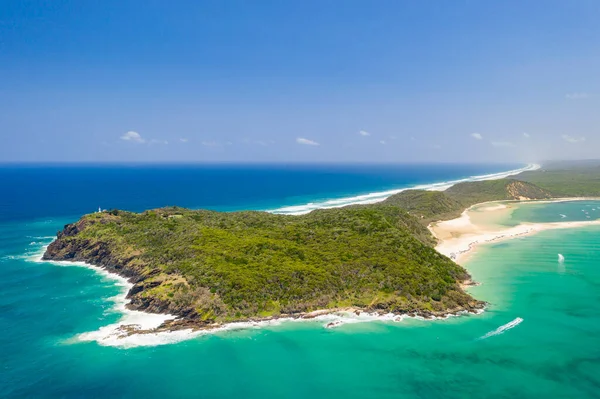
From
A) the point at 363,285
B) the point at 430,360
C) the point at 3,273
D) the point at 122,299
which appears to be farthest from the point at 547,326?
the point at 3,273

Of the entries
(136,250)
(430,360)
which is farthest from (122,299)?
(430,360)

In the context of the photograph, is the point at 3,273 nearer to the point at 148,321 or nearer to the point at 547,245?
the point at 148,321

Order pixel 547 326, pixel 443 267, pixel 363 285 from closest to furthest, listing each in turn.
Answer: pixel 547 326 < pixel 363 285 < pixel 443 267

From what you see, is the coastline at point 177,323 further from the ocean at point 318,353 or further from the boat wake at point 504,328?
the boat wake at point 504,328

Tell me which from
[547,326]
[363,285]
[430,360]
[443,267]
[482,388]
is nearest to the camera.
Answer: [482,388]

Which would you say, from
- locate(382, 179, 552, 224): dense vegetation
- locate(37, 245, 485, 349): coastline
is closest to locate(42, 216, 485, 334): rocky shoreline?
locate(37, 245, 485, 349): coastline

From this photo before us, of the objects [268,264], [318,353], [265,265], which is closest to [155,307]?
[265,265]

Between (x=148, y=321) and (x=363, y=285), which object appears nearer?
(x=148, y=321)

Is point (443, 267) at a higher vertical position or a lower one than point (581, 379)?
higher
